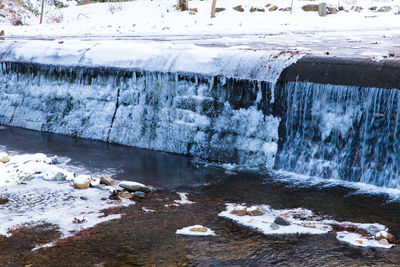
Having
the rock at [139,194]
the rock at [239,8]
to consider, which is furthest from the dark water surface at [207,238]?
the rock at [239,8]

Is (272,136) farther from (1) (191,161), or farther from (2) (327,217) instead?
(2) (327,217)

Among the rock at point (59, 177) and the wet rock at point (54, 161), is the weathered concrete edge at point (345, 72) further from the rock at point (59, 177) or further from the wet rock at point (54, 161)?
the wet rock at point (54, 161)

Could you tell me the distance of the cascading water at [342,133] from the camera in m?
6.71

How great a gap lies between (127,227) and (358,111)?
3449mm

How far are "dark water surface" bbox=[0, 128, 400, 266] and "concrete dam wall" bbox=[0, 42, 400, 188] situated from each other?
0.56m

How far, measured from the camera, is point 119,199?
6.16m

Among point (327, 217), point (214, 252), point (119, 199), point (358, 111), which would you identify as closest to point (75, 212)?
point (119, 199)

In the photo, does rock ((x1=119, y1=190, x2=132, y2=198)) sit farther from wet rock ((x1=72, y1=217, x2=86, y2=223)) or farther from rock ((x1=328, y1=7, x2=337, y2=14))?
rock ((x1=328, y1=7, x2=337, y2=14))

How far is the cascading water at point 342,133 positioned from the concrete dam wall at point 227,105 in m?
0.01

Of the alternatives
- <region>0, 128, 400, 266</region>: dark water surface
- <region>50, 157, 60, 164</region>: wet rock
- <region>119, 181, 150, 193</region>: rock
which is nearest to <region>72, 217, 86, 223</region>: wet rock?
<region>0, 128, 400, 266</region>: dark water surface

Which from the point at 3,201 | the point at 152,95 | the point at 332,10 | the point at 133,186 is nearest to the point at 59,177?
the point at 3,201

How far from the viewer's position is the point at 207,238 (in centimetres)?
504

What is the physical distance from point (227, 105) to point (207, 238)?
3.44 meters

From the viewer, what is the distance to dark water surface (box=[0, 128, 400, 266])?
180 inches
